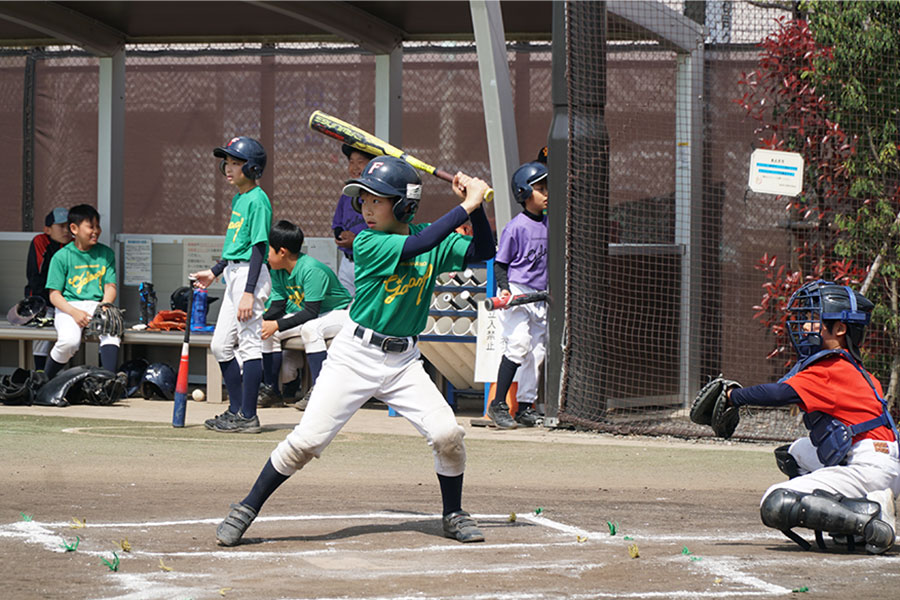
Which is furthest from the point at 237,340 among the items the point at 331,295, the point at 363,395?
the point at 363,395

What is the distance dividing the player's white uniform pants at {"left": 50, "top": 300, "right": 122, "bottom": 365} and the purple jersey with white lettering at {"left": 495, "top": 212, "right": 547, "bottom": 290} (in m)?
3.54

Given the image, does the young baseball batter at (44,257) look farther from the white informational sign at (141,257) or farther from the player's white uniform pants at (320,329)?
the player's white uniform pants at (320,329)

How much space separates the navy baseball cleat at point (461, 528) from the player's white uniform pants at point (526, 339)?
11.9 ft

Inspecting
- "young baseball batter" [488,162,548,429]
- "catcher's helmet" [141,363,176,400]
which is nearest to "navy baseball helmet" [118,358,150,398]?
"catcher's helmet" [141,363,176,400]

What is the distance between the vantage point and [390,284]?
4.98 metres

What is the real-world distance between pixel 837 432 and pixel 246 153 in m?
4.36

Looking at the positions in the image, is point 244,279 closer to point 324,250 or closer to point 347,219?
point 347,219

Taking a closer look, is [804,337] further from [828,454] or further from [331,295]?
[331,295]

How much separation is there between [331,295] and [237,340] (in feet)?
4.86

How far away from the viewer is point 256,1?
32.4 feet

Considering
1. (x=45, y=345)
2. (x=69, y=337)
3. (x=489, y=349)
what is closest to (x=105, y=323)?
(x=69, y=337)

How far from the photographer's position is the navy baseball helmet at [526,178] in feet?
28.6

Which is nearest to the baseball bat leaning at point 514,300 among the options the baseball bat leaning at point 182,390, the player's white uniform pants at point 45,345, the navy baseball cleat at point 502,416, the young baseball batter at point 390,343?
the navy baseball cleat at point 502,416

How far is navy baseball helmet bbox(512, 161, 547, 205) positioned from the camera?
28.6 feet
